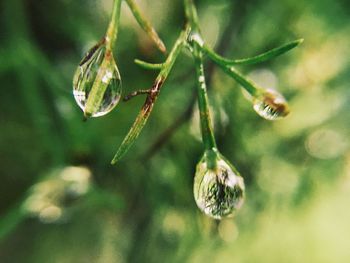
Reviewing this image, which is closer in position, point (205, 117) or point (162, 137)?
point (205, 117)

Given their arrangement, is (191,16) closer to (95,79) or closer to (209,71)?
(95,79)

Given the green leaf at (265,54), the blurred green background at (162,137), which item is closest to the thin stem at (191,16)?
the green leaf at (265,54)

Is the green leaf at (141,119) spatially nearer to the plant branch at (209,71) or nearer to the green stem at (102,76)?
the green stem at (102,76)

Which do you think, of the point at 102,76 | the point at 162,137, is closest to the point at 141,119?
the point at 102,76

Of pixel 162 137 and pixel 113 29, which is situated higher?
pixel 162 137

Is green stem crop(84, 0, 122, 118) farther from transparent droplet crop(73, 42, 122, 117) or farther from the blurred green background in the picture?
the blurred green background

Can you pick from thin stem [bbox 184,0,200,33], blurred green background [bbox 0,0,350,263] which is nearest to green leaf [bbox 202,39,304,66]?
thin stem [bbox 184,0,200,33]

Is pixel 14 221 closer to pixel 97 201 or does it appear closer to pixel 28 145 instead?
pixel 97 201
